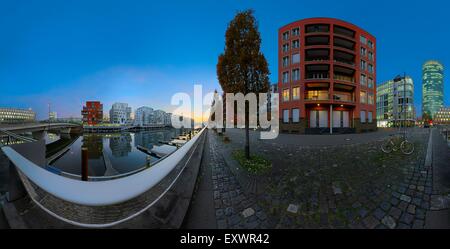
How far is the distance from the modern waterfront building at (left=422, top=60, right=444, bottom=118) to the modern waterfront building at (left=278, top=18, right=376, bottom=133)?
13895 centimetres

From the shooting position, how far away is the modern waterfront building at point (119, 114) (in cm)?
11425

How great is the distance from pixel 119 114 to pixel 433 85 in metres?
216

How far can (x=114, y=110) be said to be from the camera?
115m

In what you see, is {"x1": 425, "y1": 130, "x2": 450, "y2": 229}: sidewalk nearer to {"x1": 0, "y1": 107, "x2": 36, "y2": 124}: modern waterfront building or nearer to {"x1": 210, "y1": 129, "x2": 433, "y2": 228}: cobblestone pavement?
{"x1": 210, "y1": 129, "x2": 433, "y2": 228}: cobblestone pavement

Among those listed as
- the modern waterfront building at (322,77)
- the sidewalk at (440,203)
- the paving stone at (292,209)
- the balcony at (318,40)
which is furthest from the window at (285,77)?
the paving stone at (292,209)

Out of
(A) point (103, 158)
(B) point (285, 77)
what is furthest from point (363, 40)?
(A) point (103, 158)

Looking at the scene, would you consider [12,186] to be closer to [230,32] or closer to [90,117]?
[230,32]

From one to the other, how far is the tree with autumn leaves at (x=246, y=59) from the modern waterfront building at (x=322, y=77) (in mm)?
21610

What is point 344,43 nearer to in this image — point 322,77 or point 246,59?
point 322,77

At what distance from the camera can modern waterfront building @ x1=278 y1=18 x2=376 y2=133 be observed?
26.2m

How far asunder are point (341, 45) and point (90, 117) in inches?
3661

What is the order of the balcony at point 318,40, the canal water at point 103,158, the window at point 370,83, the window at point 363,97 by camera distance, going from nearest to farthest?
the canal water at point 103,158
the balcony at point 318,40
the window at point 363,97
the window at point 370,83

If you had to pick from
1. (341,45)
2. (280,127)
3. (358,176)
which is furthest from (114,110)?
(358,176)

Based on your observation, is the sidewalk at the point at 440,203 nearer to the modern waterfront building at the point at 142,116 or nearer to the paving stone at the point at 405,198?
the paving stone at the point at 405,198
